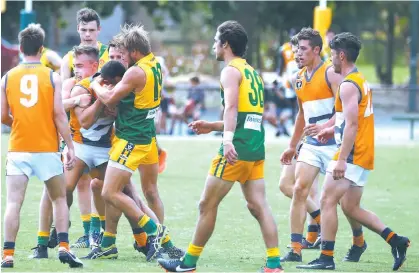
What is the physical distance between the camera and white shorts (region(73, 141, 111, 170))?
10031 mm

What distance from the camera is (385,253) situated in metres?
10.7

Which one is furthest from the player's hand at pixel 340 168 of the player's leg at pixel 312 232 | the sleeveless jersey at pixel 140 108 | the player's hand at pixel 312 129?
the player's leg at pixel 312 232

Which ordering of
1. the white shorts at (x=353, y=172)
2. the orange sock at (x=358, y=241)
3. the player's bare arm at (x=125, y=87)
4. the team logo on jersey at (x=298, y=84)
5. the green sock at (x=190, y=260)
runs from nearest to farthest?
the green sock at (x=190, y=260), the player's bare arm at (x=125, y=87), the white shorts at (x=353, y=172), the orange sock at (x=358, y=241), the team logo on jersey at (x=298, y=84)

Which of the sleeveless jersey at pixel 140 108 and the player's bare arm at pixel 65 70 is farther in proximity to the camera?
the player's bare arm at pixel 65 70

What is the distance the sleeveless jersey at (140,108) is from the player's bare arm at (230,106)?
3.27ft

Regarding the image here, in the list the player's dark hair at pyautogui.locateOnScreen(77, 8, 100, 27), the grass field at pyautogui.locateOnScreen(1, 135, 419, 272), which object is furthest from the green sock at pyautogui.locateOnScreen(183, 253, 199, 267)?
the player's dark hair at pyautogui.locateOnScreen(77, 8, 100, 27)

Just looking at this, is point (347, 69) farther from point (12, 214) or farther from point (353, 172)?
point (12, 214)

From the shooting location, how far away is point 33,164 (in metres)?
9.09

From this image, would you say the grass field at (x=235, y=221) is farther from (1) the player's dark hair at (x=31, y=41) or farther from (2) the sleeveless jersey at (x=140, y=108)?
(1) the player's dark hair at (x=31, y=41)

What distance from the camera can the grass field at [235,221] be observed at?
31.6 feet

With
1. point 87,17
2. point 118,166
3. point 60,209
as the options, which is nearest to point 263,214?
point 118,166

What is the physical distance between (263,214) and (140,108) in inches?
57.2

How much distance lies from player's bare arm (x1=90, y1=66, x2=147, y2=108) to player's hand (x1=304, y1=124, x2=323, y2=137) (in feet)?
5.25

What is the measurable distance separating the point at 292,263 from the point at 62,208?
6.80ft
